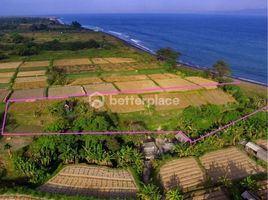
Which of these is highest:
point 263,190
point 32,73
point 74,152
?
point 74,152

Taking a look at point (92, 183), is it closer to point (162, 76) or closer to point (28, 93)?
point (28, 93)

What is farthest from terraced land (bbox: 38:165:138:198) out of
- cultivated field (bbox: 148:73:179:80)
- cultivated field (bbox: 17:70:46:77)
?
cultivated field (bbox: 17:70:46:77)

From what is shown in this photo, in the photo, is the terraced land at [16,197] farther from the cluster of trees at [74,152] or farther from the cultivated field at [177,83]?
the cultivated field at [177,83]

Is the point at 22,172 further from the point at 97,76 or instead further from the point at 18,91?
the point at 97,76

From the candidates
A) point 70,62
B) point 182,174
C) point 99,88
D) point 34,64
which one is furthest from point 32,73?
point 182,174

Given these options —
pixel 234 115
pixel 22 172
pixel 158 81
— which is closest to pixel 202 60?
pixel 158 81

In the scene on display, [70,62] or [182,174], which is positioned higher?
[70,62]
